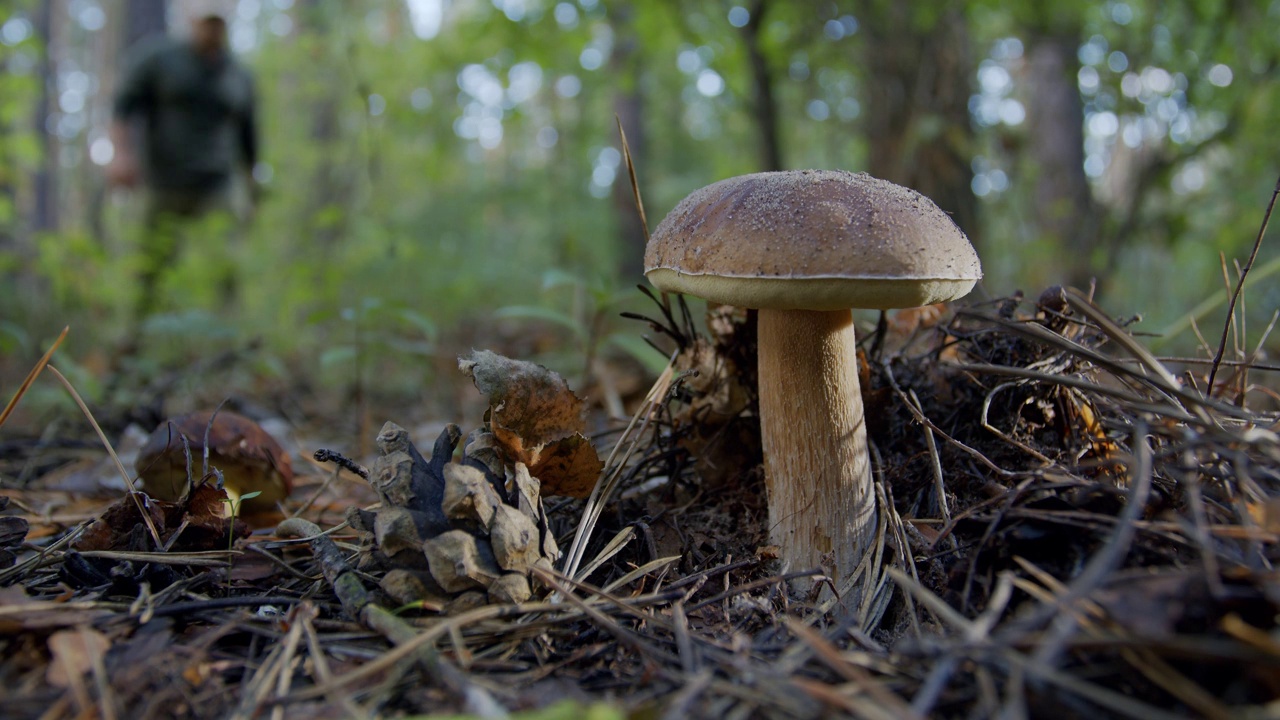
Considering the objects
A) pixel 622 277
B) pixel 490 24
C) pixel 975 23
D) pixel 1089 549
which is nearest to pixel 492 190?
pixel 622 277

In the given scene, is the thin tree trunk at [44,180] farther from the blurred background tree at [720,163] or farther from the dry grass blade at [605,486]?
the dry grass blade at [605,486]

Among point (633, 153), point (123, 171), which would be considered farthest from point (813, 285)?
point (633, 153)

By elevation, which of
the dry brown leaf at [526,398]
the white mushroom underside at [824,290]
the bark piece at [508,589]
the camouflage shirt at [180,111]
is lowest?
the bark piece at [508,589]

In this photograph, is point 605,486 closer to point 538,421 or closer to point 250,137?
point 538,421

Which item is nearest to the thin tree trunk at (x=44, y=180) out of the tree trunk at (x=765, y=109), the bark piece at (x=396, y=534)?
the tree trunk at (x=765, y=109)

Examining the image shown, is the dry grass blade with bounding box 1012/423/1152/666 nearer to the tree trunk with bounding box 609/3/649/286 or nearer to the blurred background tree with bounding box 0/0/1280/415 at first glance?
the blurred background tree with bounding box 0/0/1280/415

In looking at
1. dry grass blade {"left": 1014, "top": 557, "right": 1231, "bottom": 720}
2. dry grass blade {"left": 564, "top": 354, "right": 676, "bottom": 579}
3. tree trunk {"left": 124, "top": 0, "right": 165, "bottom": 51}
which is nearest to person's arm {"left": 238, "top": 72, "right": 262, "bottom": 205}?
tree trunk {"left": 124, "top": 0, "right": 165, "bottom": 51}
